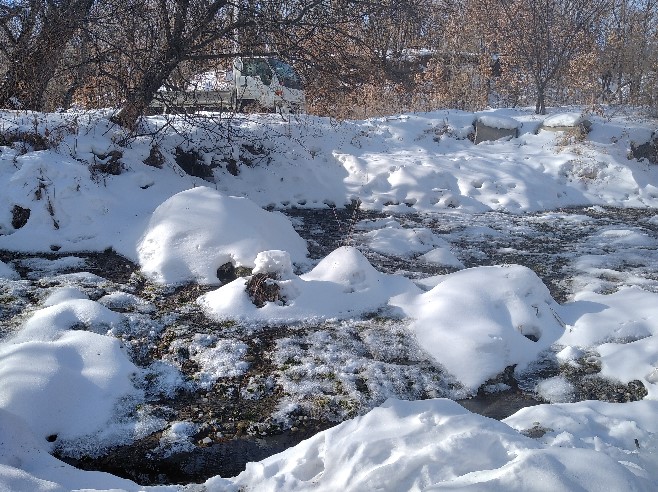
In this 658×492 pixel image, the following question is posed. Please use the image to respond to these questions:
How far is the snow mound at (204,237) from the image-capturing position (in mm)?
5219

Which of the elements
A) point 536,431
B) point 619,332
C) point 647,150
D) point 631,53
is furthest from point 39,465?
point 631,53

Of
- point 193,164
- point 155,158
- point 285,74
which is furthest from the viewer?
point 285,74

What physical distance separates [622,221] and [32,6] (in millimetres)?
8594

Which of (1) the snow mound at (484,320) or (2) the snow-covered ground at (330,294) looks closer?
(2) the snow-covered ground at (330,294)

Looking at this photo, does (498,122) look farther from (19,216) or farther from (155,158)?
(19,216)

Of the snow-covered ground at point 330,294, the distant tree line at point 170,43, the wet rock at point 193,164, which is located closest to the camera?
the snow-covered ground at point 330,294

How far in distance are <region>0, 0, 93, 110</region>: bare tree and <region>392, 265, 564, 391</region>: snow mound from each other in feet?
19.2

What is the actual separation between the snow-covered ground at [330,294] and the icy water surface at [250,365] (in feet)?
0.18

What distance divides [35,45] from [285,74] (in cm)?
347

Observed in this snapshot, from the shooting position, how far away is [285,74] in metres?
9.05

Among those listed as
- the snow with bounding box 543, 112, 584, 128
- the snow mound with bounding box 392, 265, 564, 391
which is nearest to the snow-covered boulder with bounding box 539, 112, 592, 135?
the snow with bounding box 543, 112, 584, 128

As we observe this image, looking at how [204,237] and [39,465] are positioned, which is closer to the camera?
[39,465]

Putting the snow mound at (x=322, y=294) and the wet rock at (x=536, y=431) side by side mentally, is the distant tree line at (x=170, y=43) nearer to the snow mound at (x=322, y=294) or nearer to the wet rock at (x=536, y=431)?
the snow mound at (x=322, y=294)

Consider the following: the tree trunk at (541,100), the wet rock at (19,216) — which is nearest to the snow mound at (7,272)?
the wet rock at (19,216)
